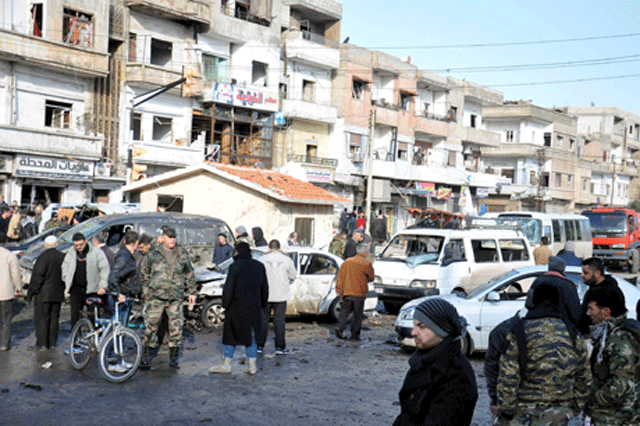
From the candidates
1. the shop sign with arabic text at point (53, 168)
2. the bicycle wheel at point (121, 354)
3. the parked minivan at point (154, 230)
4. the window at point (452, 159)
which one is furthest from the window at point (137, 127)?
the window at point (452, 159)

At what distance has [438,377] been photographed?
3.63 m

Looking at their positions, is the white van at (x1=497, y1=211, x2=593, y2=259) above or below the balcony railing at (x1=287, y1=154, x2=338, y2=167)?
below

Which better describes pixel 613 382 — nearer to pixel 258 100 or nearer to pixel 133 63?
pixel 133 63

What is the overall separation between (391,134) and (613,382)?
42254mm

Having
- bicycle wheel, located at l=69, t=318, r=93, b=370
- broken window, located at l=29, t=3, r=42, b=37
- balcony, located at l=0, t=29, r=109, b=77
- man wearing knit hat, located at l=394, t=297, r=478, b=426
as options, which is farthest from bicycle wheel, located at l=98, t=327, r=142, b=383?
broken window, located at l=29, t=3, r=42, b=37

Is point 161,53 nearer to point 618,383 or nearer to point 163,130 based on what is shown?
point 163,130

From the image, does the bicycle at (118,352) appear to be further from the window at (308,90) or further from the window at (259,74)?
the window at (308,90)

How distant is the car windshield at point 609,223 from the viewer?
31281 millimetres

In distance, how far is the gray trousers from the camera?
10.7m

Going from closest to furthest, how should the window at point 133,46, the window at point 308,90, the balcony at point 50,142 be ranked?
the balcony at point 50,142, the window at point 133,46, the window at point 308,90

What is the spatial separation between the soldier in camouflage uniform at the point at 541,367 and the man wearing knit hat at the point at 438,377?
0.89 meters

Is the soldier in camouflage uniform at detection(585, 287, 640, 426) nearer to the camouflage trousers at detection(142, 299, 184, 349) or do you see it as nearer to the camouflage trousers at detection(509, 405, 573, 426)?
the camouflage trousers at detection(509, 405, 573, 426)

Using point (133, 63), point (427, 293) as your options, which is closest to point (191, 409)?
point (427, 293)

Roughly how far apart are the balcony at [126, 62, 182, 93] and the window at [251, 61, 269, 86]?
7427 millimetres
